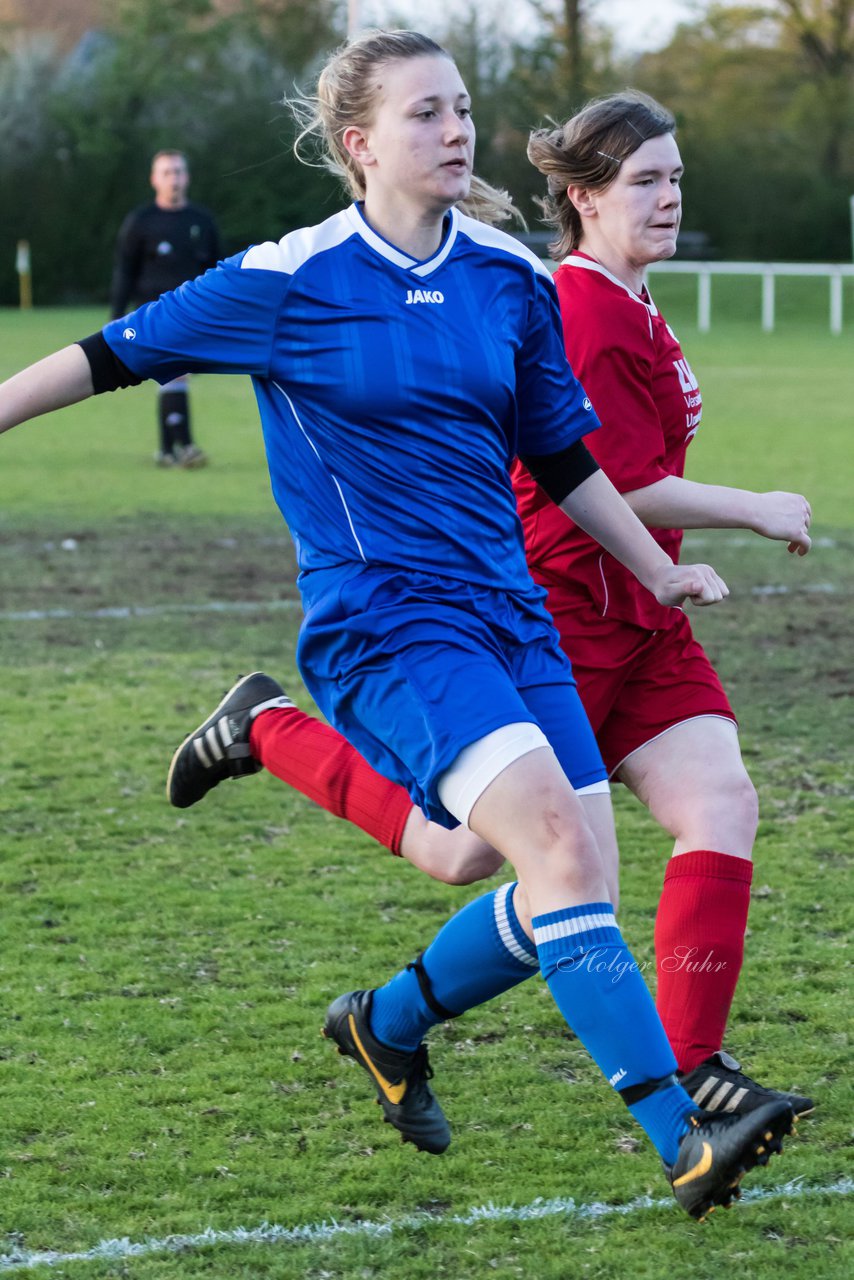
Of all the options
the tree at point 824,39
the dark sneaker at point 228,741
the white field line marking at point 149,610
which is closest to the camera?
the dark sneaker at point 228,741

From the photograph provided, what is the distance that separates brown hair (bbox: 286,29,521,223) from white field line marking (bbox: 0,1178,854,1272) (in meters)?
1.87

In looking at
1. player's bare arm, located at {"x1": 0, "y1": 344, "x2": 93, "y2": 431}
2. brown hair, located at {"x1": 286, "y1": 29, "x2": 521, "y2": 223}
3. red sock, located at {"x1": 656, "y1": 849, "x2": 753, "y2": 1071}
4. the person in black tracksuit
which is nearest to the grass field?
red sock, located at {"x1": 656, "y1": 849, "x2": 753, "y2": 1071}

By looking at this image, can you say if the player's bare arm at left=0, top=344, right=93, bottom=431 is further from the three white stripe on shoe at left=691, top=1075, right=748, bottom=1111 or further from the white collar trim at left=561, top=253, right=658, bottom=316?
the three white stripe on shoe at left=691, top=1075, right=748, bottom=1111

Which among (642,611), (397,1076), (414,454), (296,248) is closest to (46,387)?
(296,248)

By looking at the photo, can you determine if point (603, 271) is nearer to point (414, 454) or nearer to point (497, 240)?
point (497, 240)

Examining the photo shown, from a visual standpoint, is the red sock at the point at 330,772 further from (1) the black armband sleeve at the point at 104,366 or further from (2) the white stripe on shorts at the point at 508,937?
(1) the black armband sleeve at the point at 104,366

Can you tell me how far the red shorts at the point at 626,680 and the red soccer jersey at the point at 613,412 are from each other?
38 mm

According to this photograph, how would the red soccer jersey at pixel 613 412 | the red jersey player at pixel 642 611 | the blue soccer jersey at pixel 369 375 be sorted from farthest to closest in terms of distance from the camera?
the red soccer jersey at pixel 613 412 → the red jersey player at pixel 642 611 → the blue soccer jersey at pixel 369 375

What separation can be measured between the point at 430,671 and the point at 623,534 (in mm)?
584

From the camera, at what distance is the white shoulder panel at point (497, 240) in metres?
3.31

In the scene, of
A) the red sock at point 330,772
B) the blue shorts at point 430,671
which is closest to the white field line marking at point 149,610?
the red sock at point 330,772

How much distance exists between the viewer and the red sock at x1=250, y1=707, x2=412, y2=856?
366 cm

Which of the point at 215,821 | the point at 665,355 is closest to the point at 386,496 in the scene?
the point at 665,355

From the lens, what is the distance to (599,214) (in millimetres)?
3701
